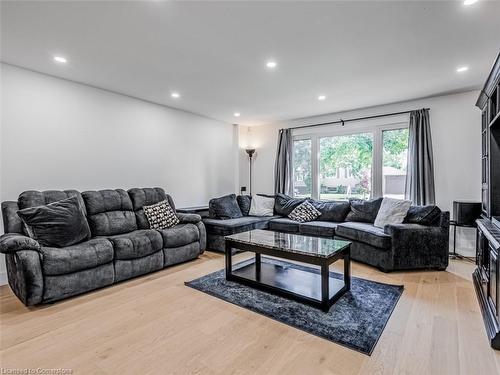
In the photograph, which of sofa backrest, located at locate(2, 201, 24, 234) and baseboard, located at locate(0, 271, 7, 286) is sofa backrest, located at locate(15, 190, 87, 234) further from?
baseboard, located at locate(0, 271, 7, 286)

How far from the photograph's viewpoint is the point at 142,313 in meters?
2.43

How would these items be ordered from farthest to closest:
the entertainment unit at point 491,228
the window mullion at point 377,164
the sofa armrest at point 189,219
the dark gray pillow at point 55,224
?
the window mullion at point 377,164 < the sofa armrest at point 189,219 < the dark gray pillow at point 55,224 < the entertainment unit at point 491,228

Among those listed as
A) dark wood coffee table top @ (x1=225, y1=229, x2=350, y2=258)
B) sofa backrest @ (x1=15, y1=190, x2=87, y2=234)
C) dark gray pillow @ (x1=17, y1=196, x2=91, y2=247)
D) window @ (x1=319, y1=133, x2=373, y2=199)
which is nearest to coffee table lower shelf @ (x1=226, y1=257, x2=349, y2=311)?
dark wood coffee table top @ (x1=225, y1=229, x2=350, y2=258)

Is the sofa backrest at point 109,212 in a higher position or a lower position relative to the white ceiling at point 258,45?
lower

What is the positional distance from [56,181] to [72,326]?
2102mm

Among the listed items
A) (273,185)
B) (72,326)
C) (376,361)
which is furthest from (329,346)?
(273,185)

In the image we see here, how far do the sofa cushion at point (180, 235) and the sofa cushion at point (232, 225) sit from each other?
42 centimetres

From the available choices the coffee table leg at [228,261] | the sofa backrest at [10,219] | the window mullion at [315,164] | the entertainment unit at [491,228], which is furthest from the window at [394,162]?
the sofa backrest at [10,219]

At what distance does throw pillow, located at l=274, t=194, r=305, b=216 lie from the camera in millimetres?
5309

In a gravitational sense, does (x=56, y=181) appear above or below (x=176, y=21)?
below

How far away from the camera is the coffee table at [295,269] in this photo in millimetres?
2543

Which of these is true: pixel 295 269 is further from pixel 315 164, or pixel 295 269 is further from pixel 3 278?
pixel 3 278

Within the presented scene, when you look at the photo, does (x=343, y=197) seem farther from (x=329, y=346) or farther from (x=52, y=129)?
(x=52, y=129)

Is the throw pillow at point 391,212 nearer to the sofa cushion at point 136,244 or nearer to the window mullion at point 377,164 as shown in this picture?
the window mullion at point 377,164
